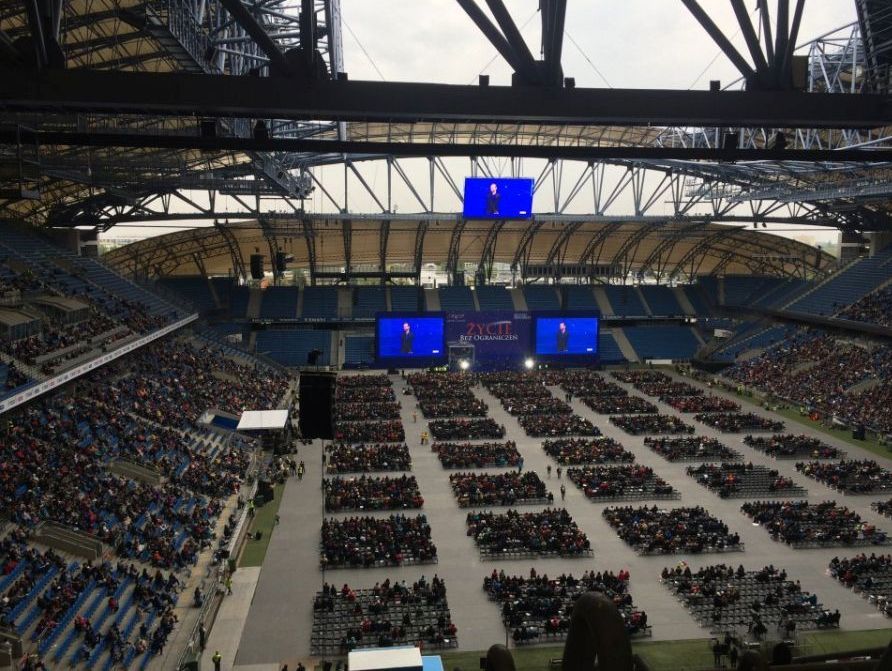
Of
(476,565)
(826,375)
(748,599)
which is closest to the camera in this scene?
(748,599)

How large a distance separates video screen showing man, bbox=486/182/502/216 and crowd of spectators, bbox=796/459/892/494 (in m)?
→ 18.3

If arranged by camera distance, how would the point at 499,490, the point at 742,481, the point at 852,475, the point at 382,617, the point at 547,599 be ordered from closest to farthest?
1. the point at 382,617
2. the point at 547,599
3. the point at 499,490
4. the point at 742,481
5. the point at 852,475

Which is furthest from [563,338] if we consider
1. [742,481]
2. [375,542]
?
[375,542]

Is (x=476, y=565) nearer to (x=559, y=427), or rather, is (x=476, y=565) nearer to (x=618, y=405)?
(x=559, y=427)

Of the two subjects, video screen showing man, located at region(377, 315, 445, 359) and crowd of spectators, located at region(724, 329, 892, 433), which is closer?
crowd of spectators, located at region(724, 329, 892, 433)

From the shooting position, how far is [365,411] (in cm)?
3444

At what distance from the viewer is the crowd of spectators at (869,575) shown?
53.8 ft

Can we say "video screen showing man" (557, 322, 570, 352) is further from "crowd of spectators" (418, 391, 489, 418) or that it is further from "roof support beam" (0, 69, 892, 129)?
"roof support beam" (0, 69, 892, 129)

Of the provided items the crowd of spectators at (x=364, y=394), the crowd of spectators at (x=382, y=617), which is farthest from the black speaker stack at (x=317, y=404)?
the crowd of spectators at (x=364, y=394)

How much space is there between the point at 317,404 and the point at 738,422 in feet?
80.6

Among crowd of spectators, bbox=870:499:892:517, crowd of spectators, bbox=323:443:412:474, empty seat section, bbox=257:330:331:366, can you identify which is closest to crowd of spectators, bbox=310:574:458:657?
crowd of spectators, bbox=323:443:412:474

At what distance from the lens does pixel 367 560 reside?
18.2 metres

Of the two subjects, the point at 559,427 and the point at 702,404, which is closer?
the point at 559,427

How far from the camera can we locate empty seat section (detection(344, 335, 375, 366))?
153 ft
